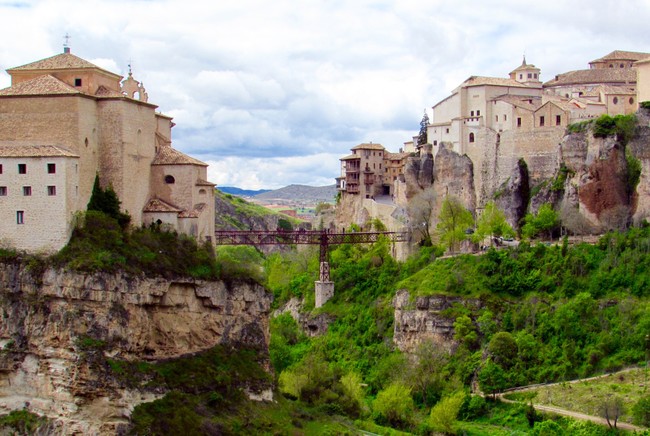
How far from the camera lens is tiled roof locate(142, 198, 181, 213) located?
210 feet

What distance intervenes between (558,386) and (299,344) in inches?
1020

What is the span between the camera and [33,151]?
57.6 m

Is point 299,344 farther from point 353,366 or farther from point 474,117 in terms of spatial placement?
point 474,117

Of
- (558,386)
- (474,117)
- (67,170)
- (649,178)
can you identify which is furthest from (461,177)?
(67,170)

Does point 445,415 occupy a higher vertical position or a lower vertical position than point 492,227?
lower

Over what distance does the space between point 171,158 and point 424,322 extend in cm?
→ 2816

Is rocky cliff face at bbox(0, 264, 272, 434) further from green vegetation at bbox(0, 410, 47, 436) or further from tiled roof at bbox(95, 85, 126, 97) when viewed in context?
tiled roof at bbox(95, 85, 126, 97)

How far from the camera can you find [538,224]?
89562 millimetres

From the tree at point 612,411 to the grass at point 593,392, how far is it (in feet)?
1.23

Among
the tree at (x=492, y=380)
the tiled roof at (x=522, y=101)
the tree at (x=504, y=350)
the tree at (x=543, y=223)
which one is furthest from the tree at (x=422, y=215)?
the tree at (x=492, y=380)

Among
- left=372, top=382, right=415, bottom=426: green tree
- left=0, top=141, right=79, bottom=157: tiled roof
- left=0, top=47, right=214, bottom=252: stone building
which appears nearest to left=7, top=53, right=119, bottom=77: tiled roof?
left=0, top=47, right=214, bottom=252: stone building

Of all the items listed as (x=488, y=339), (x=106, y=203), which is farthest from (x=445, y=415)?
(x=106, y=203)

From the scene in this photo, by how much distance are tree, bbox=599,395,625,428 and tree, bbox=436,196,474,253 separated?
25.7 meters

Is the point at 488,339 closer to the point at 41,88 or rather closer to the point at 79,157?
the point at 79,157
